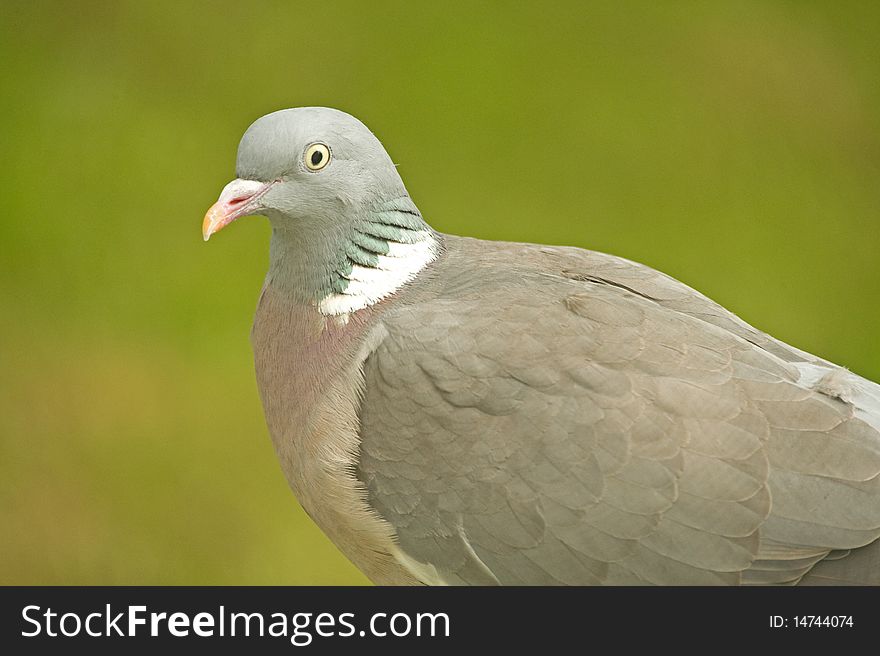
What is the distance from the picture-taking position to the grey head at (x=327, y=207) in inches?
66.2

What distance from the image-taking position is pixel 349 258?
5.89 feet

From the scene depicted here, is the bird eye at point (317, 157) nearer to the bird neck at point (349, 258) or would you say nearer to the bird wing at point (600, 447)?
the bird neck at point (349, 258)

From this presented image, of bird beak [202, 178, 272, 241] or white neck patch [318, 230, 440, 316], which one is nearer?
bird beak [202, 178, 272, 241]

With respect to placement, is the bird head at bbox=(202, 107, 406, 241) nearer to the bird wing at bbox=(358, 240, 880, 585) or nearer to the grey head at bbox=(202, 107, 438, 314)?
the grey head at bbox=(202, 107, 438, 314)

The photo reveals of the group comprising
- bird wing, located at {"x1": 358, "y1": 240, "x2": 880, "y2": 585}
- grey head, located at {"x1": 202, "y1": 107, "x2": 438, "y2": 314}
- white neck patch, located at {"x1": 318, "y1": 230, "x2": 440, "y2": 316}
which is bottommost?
bird wing, located at {"x1": 358, "y1": 240, "x2": 880, "y2": 585}

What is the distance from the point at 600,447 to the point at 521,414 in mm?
125

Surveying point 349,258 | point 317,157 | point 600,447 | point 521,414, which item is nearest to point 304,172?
point 317,157

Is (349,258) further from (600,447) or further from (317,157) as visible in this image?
(600,447)

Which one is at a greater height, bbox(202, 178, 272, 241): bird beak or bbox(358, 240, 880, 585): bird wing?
bbox(202, 178, 272, 241): bird beak

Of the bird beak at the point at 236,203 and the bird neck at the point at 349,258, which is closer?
the bird beak at the point at 236,203

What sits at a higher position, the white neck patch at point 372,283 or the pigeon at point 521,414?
the white neck patch at point 372,283

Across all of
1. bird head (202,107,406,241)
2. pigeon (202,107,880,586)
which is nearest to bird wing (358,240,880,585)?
pigeon (202,107,880,586)

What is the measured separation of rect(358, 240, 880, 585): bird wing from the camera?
1.62 m

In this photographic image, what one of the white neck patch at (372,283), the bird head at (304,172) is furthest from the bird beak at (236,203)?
the white neck patch at (372,283)
